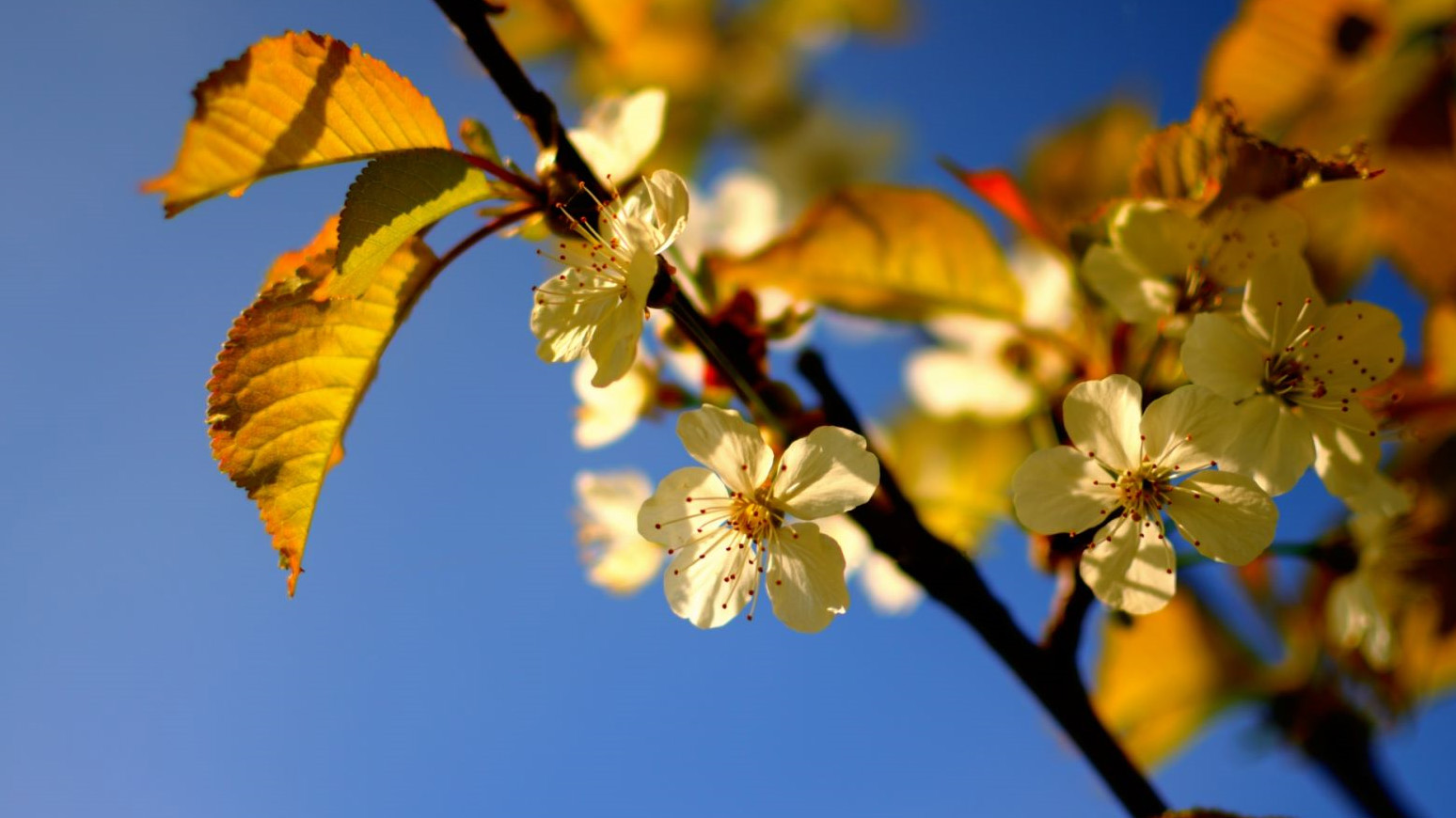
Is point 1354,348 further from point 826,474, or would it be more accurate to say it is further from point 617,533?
point 617,533

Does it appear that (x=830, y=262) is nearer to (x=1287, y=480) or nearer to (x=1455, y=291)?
(x=1287, y=480)

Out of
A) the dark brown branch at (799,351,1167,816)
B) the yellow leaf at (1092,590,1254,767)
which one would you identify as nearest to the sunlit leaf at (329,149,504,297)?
the dark brown branch at (799,351,1167,816)

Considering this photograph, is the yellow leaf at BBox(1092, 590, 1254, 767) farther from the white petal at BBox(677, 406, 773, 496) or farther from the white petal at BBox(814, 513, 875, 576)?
the white petal at BBox(677, 406, 773, 496)

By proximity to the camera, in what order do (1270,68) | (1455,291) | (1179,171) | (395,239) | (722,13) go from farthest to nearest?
1. (722,13)
2. (1455,291)
3. (1270,68)
4. (1179,171)
5. (395,239)

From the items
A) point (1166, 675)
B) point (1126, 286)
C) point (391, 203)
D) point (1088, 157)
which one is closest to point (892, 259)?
point (1126, 286)

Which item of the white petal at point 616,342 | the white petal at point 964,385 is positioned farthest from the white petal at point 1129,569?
the white petal at point 964,385

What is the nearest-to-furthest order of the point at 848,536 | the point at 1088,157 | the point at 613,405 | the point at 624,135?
1. the point at 624,135
2. the point at 613,405
3. the point at 848,536
4. the point at 1088,157

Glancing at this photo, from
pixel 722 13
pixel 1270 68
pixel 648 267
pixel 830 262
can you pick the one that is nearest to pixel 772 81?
pixel 722 13
